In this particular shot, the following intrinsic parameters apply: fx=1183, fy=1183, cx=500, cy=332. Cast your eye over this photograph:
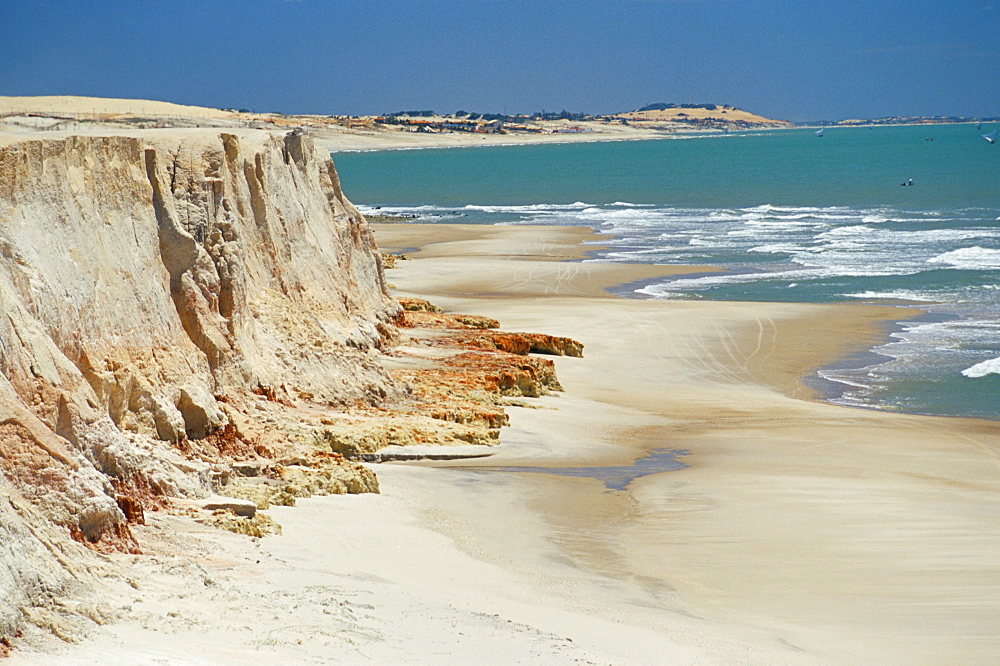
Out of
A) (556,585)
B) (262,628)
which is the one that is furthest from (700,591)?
(262,628)

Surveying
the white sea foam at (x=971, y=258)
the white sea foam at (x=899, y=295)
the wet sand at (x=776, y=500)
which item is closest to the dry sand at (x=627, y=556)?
the wet sand at (x=776, y=500)

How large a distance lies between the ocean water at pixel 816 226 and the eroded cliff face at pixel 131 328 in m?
10.0

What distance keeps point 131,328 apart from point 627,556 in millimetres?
4783

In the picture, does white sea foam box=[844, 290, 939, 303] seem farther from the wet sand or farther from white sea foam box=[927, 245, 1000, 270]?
the wet sand

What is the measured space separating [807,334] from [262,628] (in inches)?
797

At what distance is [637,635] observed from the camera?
8.27 meters

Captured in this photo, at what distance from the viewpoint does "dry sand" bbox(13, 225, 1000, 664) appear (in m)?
7.32

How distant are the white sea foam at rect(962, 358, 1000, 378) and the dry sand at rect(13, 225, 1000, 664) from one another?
3351 mm

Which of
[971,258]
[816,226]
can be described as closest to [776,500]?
[971,258]

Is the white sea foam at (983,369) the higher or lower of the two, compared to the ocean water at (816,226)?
lower

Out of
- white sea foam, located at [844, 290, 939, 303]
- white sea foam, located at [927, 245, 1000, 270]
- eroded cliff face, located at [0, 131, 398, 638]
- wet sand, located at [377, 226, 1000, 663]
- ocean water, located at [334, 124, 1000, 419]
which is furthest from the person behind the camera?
white sea foam, located at [927, 245, 1000, 270]

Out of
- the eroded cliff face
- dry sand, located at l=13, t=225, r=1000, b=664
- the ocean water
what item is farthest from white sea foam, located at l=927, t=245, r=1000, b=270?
the eroded cliff face

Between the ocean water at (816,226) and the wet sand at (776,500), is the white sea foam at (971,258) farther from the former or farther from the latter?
the wet sand at (776,500)

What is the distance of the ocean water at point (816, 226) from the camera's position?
22359mm
